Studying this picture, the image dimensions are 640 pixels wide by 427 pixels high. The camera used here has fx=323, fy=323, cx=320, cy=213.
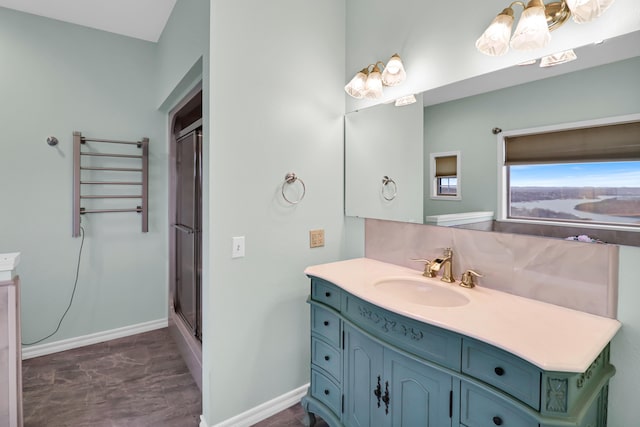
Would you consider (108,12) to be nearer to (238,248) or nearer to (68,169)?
(68,169)

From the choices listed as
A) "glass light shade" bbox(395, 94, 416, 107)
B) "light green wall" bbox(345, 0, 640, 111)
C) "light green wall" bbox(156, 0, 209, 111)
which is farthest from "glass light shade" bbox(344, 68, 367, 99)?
"light green wall" bbox(156, 0, 209, 111)

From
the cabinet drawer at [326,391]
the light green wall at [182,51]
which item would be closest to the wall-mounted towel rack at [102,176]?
the light green wall at [182,51]

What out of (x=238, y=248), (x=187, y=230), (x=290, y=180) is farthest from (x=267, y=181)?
(x=187, y=230)

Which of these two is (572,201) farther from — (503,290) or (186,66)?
(186,66)

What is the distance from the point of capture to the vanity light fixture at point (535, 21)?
111cm

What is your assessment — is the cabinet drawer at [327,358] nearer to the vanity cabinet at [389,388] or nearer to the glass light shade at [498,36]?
the vanity cabinet at [389,388]

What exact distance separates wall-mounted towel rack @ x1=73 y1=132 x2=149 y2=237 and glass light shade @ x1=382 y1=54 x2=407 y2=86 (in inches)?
88.2

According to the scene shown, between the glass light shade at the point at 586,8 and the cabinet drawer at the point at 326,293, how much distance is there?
4.64ft

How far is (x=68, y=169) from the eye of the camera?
2.65 meters

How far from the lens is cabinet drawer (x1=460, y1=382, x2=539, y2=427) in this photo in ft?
3.11

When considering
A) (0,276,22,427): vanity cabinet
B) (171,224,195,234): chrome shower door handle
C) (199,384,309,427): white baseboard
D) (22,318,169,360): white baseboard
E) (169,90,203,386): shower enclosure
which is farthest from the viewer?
(22,318,169,360): white baseboard

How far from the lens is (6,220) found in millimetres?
2447

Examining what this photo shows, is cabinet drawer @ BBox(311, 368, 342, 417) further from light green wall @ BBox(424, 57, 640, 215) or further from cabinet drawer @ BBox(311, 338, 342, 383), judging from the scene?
light green wall @ BBox(424, 57, 640, 215)

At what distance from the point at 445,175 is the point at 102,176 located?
2.79 meters
